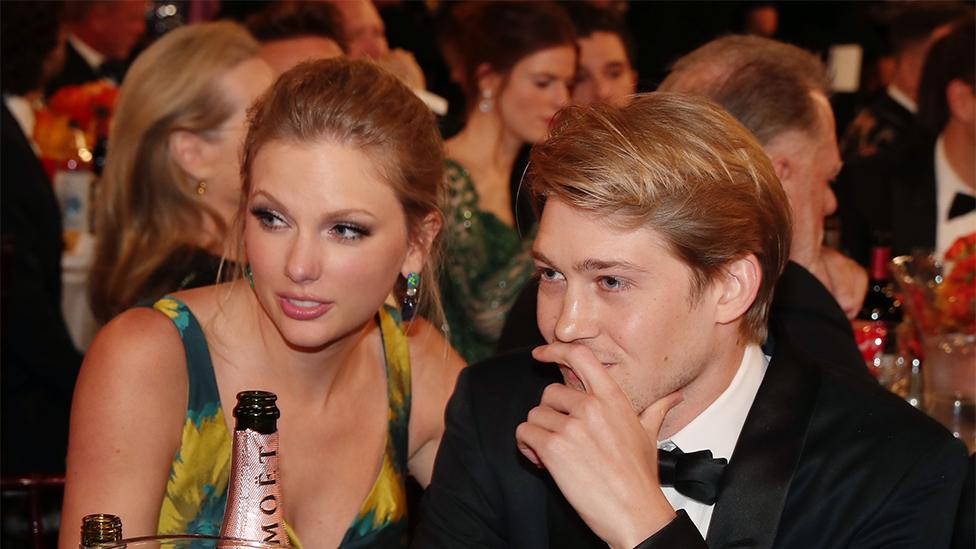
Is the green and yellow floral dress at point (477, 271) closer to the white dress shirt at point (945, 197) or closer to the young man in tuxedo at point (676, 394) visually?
the white dress shirt at point (945, 197)

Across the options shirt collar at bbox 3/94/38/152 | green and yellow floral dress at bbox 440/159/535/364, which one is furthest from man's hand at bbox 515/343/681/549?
shirt collar at bbox 3/94/38/152

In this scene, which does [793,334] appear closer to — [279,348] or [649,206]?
[649,206]

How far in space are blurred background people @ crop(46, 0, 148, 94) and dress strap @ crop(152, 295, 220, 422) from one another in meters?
4.44

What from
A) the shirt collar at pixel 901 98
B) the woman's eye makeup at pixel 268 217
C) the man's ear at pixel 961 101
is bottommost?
the woman's eye makeup at pixel 268 217

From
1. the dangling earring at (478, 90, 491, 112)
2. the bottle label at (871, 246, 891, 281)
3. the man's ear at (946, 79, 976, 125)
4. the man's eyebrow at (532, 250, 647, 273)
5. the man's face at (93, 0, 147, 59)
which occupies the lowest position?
the man's eyebrow at (532, 250, 647, 273)

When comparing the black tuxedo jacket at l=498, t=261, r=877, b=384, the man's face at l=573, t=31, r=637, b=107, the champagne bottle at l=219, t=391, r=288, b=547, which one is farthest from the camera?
the man's face at l=573, t=31, r=637, b=107

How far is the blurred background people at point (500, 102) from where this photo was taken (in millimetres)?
4219

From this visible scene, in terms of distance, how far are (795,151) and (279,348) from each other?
4.13 ft

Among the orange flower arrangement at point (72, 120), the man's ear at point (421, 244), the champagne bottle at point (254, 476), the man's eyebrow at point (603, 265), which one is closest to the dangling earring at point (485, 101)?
the orange flower arrangement at point (72, 120)

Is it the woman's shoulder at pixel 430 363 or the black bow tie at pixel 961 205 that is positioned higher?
the black bow tie at pixel 961 205

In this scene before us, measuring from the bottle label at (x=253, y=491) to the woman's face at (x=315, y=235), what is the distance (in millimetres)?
600

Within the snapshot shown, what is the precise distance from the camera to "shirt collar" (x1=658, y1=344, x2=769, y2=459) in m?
1.88

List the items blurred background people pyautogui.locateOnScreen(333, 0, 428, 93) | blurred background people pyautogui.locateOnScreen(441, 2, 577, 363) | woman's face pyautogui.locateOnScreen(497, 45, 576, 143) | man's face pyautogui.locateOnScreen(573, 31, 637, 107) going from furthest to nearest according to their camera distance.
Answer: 1. man's face pyautogui.locateOnScreen(573, 31, 637, 107)
2. blurred background people pyautogui.locateOnScreen(333, 0, 428, 93)
3. woman's face pyautogui.locateOnScreen(497, 45, 576, 143)
4. blurred background people pyautogui.locateOnScreen(441, 2, 577, 363)

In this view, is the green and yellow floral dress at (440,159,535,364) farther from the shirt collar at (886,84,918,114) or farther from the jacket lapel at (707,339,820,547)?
the shirt collar at (886,84,918,114)
